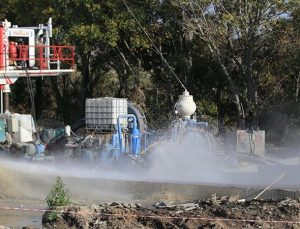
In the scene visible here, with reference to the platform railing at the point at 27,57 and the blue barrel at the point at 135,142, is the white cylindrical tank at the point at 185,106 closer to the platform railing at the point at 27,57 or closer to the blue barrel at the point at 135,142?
the blue barrel at the point at 135,142

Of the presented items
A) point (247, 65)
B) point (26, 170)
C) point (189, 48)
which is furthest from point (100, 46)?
point (26, 170)

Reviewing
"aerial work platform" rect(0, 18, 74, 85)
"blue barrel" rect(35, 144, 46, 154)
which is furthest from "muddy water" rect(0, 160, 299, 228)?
"aerial work platform" rect(0, 18, 74, 85)

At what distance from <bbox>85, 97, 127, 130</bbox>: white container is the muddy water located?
11.8ft

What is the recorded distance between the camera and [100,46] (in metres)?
30.3

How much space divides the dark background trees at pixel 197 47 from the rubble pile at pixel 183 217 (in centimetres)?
1365

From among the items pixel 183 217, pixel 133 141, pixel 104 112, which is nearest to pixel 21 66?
pixel 104 112

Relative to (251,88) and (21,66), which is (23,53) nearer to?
(21,66)

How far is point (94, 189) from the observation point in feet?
49.1

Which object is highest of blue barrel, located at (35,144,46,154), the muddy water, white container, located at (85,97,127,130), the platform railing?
the platform railing

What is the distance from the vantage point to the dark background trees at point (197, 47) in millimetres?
24938

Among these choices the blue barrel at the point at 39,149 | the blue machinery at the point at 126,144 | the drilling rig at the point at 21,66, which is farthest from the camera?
the drilling rig at the point at 21,66

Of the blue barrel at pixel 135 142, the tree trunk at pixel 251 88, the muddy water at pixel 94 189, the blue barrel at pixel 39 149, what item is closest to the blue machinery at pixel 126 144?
the blue barrel at pixel 135 142

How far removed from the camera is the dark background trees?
81.8ft

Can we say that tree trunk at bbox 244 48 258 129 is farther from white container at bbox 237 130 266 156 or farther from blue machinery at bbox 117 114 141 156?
blue machinery at bbox 117 114 141 156
